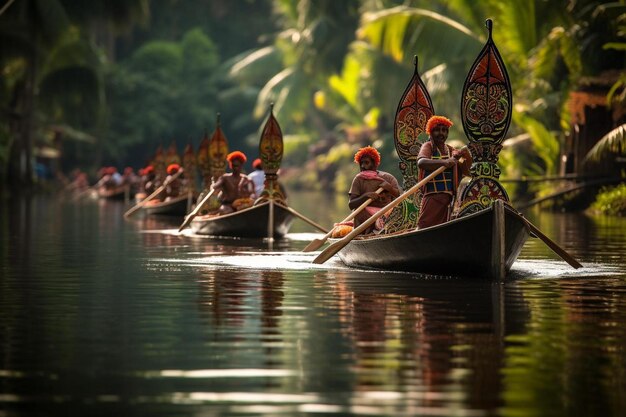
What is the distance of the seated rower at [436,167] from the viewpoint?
51.8ft

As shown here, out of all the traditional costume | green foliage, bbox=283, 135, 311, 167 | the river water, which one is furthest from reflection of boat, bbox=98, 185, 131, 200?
the traditional costume

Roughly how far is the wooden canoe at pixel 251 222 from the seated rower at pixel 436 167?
8420 millimetres

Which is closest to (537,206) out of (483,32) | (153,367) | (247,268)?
(483,32)

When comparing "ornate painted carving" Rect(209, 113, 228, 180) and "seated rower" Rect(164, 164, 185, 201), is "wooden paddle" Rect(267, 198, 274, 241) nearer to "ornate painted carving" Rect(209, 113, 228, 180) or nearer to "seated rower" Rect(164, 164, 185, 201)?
"ornate painted carving" Rect(209, 113, 228, 180)

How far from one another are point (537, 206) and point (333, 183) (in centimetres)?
3457

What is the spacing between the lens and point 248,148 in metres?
94.3

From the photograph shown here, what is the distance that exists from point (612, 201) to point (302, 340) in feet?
80.1

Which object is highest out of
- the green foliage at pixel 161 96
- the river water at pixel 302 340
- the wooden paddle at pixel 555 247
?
the green foliage at pixel 161 96

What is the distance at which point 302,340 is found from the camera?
10.3 m

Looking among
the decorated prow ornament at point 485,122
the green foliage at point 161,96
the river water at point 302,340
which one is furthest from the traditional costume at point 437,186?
the green foliage at point 161,96

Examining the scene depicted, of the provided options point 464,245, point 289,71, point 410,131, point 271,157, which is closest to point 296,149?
point 289,71

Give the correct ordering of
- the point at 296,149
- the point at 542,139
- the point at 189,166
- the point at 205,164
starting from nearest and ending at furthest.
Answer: the point at 205,164 < the point at 189,166 < the point at 542,139 < the point at 296,149

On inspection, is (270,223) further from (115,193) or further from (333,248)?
(115,193)

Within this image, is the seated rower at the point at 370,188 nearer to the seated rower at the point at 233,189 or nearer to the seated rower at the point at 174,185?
the seated rower at the point at 233,189
